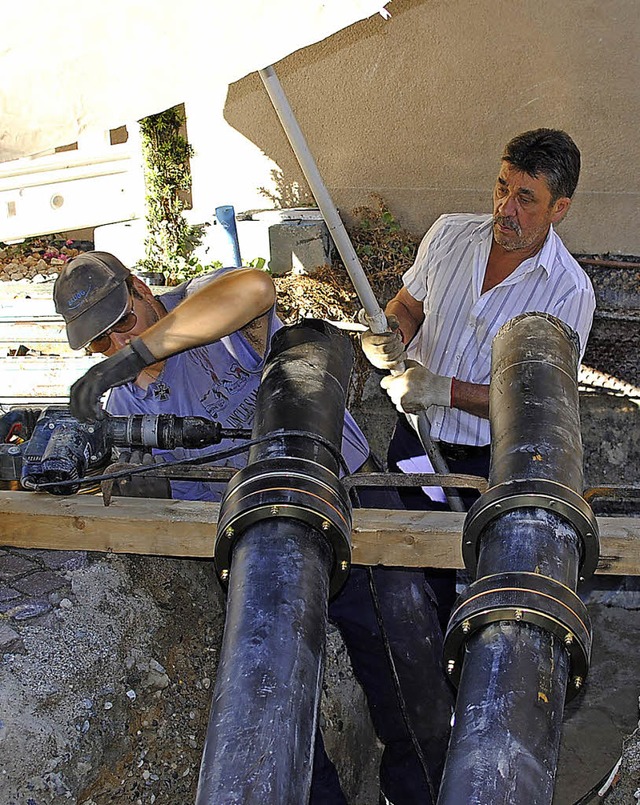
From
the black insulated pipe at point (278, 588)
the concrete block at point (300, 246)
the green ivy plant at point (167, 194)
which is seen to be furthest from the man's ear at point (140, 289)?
the green ivy plant at point (167, 194)

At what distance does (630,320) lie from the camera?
16.2ft

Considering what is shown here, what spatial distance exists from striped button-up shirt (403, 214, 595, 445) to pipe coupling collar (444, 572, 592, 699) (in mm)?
1629

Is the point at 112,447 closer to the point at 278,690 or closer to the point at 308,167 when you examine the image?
the point at 308,167

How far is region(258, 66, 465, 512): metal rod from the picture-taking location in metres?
2.30

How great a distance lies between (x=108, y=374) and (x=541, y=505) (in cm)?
127

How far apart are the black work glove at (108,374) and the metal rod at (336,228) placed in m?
0.72

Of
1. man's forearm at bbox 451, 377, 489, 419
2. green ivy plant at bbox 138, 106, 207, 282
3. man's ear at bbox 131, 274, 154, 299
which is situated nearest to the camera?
man's ear at bbox 131, 274, 154, 299

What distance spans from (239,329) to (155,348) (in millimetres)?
324

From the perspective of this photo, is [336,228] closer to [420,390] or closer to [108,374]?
[420,390]

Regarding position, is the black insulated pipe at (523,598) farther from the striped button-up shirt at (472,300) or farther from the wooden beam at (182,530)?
the striped button-up shirt at (472,300)

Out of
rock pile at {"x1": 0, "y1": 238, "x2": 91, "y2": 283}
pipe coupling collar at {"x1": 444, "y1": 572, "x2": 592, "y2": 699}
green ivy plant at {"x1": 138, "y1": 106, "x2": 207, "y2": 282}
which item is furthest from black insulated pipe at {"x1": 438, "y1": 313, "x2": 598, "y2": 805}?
rock pile at {"x1": 0, "y1": 238, "x2": 91, "y2": 283}

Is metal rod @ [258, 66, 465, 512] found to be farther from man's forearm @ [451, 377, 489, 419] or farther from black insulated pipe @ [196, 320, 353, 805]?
black insulated pipe @ [196, 320, 353, 805]

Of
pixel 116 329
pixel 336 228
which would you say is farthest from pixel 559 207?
pixel 116 329

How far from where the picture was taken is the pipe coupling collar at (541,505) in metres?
1.76
